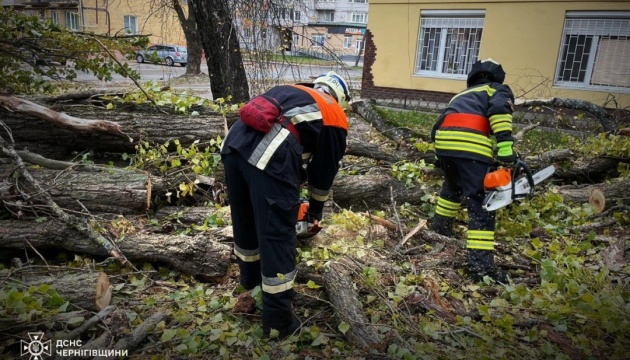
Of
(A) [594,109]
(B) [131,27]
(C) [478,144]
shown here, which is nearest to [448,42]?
(A) [594,109]

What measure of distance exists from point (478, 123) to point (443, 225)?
1.05 m

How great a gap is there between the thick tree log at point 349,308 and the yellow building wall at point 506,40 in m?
8.35

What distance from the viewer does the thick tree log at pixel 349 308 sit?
93.7 inches

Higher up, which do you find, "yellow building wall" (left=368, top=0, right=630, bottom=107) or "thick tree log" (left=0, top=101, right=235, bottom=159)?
"yellow building wall" (left=368, top=0, right=630, bottom=107)

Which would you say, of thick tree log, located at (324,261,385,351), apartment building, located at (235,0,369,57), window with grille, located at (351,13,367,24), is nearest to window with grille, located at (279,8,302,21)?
apartment building, located at (235,0,369,57)

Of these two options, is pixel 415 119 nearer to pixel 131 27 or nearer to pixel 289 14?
pixel 289 14

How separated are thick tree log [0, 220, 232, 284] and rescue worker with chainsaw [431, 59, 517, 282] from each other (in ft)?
6.38

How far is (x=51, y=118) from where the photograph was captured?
13.7 feet

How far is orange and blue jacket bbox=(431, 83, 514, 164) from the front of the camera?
3.38m

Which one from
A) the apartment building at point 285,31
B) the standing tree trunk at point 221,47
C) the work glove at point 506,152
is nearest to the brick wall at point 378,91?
the apartment building at point 285,31

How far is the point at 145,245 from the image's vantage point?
3158 millimetres

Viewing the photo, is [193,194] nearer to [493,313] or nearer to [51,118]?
[51,118]

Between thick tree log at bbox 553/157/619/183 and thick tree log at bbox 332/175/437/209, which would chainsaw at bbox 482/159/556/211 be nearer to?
thick tree log at bbox 332/175/437/209

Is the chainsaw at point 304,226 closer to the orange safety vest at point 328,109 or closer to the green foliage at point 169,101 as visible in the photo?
the orange safety vest at point 328,109
